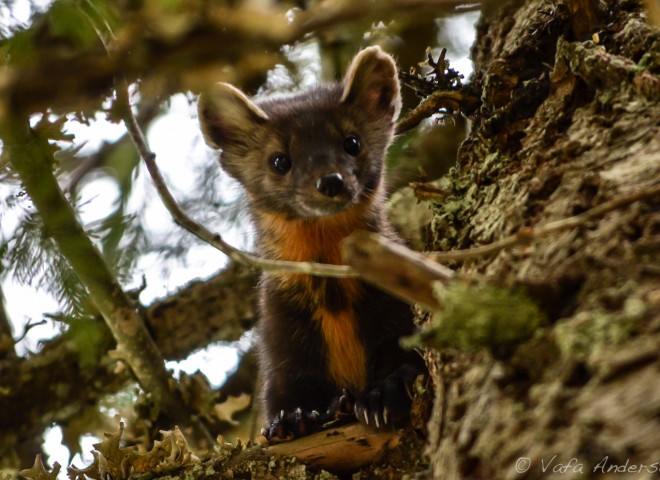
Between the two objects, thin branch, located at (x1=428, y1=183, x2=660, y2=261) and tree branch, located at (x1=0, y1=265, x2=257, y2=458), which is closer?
thin branch, located at (x1=428, y1=183, x2=660, y2=261)

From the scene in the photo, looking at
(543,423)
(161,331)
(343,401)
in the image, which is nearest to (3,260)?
(343,401)

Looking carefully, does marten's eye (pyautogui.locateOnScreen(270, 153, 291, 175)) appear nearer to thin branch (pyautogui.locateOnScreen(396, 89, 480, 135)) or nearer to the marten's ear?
the marten's ear

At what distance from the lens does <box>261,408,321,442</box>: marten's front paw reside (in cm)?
477

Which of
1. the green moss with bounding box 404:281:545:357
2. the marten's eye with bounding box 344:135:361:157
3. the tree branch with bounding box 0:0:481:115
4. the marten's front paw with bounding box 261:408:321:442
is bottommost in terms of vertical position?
the green moss with bounding box 404:281:545:357

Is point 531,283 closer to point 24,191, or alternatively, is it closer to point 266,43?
point 266,43

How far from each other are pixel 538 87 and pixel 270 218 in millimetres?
2773

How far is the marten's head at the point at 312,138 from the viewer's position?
5.80 m

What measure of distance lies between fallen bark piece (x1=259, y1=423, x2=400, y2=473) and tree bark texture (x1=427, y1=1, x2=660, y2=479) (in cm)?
76

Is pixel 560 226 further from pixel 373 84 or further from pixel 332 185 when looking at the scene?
pixel 373 84

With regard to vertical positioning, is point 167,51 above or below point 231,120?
below

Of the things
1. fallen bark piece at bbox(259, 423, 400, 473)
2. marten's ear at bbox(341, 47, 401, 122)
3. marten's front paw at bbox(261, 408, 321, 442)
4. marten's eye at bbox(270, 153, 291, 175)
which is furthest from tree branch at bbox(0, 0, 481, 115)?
marten's ear at bbox(341, 47, 401, 122)

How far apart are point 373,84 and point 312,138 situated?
91cm

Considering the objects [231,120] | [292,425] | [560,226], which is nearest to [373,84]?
[231,120]

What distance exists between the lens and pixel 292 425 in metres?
4.88
